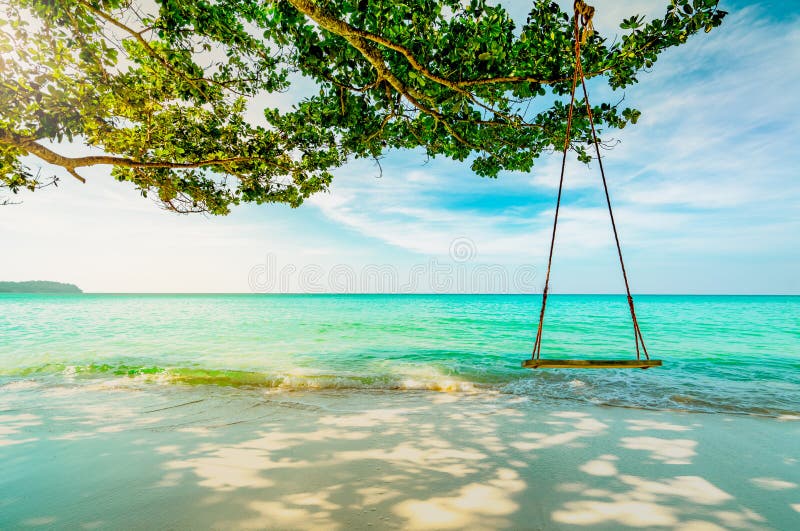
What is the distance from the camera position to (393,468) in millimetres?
3141

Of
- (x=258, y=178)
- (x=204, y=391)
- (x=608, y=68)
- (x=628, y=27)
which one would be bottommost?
(x=204, y=391)

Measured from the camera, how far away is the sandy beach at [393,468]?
243 cm

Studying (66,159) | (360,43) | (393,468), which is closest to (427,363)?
(393,468)

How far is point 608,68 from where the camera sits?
163 inches

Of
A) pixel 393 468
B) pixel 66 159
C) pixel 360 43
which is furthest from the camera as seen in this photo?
pixel 66 159

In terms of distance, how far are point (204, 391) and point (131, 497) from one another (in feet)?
13.1

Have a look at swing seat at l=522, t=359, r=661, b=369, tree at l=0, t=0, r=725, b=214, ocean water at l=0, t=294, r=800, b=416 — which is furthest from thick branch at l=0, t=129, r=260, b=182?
swing seat at l=522, t=359, r=661, b=369

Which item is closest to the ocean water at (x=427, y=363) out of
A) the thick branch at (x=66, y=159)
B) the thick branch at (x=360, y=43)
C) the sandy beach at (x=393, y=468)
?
the sandy beach at (x=393, y=468)

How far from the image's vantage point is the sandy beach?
95.5 inches

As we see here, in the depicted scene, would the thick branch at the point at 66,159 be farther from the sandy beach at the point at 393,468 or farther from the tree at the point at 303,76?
the sandy beach at the point at 393,468

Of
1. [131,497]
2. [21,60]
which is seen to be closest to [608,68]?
[131,497]

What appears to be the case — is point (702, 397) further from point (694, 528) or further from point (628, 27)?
point (628, 27)

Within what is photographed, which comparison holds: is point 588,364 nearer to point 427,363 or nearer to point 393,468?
point 393,468

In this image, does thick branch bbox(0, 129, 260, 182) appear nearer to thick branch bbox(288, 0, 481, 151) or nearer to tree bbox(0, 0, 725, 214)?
tree bbox(0, 0, 725, 214)
